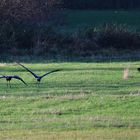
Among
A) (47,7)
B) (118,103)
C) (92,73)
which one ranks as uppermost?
(118,103)

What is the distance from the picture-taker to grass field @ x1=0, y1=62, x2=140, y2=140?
573 inches

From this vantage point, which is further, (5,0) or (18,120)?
(5,0)

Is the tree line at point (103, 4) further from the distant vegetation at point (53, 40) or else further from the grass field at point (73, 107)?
the grass field at point (73, 107)

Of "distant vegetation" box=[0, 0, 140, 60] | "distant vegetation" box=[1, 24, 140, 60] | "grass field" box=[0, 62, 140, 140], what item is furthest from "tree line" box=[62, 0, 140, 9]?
"grass field" box=[0, 62, 140, 140]

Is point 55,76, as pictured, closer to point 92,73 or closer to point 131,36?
point 92,73

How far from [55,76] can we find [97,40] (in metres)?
13.4

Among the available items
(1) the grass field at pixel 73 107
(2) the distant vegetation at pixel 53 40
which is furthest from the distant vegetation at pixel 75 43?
(1) the grass field at pixel 73 107

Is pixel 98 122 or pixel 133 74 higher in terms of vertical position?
pixel 98 122

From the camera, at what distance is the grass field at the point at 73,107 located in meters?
14.6

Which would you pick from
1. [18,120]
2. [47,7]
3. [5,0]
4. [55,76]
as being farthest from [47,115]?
[47,7]

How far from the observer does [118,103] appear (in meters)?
17.9

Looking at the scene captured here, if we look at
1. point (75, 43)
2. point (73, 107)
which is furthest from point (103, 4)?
point (73, 107)

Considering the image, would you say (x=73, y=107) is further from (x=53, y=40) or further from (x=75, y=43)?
(x=53, y=40)

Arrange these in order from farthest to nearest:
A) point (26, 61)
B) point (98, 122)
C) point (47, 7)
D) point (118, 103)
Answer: point (47, 7), point (26, 61), point (118, 103), point (98, 122)
